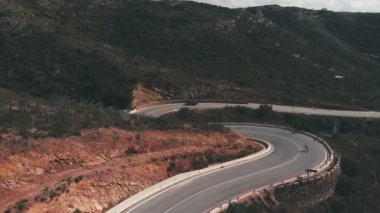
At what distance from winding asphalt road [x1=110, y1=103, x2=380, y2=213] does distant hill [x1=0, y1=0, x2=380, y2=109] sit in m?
12.2

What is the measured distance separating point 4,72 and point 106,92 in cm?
1272

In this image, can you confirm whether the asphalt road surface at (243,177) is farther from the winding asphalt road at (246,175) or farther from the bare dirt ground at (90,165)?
the bare dirt ground at (90,165)

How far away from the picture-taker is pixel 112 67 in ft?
250

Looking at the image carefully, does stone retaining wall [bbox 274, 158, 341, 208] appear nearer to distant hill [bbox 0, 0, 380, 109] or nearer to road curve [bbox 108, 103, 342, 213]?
road curve [bbox 108, 103, 342, 213]

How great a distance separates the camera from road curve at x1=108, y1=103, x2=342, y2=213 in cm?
3425

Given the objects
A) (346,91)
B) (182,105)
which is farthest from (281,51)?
(182,105)

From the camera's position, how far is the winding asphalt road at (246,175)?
3434 cm

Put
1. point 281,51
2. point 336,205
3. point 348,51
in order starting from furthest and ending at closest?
1. point 348,51
2. point 281,51
3. point 336,205

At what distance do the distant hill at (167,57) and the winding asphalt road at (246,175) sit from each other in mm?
12219

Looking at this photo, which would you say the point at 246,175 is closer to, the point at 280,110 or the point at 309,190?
the point at 309,190

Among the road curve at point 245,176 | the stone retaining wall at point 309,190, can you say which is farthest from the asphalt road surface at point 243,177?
the stone retaining wall at point 309,190

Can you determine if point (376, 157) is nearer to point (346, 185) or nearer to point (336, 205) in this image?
point (346, 185)

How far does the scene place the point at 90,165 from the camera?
3456cm

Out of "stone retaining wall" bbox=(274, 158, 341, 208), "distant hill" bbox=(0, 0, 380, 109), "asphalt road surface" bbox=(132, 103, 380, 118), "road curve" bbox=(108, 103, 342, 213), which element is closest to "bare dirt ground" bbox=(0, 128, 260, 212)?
"road curve" bbox=(108, 103, 342, 213)
